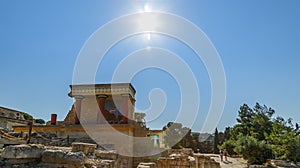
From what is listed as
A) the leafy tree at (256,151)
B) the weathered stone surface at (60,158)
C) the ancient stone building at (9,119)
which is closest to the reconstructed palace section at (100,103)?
the ancient stone building at (9,119)

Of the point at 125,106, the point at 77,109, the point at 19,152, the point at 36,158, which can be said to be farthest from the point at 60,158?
the point at 77,109

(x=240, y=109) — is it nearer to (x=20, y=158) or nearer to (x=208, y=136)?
(x=208, y=136)

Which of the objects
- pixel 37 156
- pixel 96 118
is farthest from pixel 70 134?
pixel 37 156

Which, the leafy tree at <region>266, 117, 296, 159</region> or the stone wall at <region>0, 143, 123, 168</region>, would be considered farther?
the leafy tree at <region>266, 117, 296, 159</region>

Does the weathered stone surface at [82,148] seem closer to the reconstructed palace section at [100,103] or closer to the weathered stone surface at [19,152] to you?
the weathered stone surface at [19,152]

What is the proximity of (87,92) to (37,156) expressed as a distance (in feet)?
44.0

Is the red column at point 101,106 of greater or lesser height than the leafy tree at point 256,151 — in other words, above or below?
above

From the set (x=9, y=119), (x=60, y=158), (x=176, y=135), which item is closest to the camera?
(x=60, y=158)

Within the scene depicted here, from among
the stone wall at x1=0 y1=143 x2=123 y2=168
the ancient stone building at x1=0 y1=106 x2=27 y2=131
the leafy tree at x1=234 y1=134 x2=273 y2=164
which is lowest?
the leafy tree at x1=234 y1=134 x2=273 y2=164

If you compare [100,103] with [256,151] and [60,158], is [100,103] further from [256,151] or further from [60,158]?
[60,158]

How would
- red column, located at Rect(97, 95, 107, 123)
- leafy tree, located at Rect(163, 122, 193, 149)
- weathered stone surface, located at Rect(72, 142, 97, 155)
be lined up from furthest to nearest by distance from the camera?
leafy tree, located at Rect(163, 122, 193, 149) → red column, located at Rect(97, 95, 107, 123) → weathered stone surface, located at Rect(72, 142, 97, 155)

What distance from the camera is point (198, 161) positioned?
29.7 ft

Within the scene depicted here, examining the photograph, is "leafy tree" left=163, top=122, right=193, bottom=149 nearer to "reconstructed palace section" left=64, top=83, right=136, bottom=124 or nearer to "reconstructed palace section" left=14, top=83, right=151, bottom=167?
"reconstructed palace section" left=14, top=83, right=151, bottom=167

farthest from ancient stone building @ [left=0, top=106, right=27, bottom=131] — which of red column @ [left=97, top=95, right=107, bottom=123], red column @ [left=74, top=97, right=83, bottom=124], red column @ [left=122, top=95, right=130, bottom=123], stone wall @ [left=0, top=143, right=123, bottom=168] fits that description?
stone wall @ [left=0, top=143, right=123, bottom=168]
